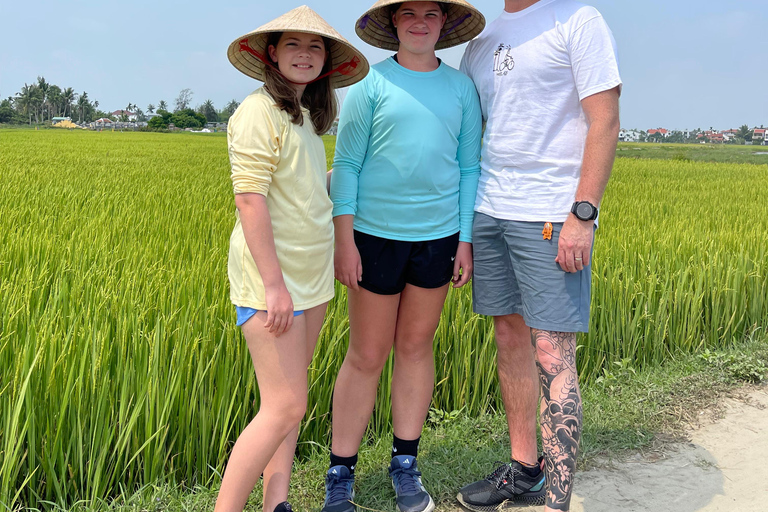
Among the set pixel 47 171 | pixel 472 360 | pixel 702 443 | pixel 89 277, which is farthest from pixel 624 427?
pixel 47 171

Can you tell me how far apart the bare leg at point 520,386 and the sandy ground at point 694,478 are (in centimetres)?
21

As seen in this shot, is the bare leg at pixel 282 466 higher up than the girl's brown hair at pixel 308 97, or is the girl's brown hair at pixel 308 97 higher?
the girl's brown hair at pixel 308 97

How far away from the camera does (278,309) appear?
57.7 inches

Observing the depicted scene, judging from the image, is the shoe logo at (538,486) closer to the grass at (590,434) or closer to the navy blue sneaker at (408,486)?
the grass at (590,434)

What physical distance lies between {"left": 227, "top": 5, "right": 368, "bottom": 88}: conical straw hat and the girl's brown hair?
0.03 metres

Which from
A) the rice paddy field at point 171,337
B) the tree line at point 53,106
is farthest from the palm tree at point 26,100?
the rice paddy field at point 171,337

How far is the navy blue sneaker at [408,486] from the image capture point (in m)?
1.91

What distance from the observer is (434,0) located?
1796 millimetres

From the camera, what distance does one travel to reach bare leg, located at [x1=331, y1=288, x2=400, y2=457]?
1.92m

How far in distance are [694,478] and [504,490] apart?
76cm

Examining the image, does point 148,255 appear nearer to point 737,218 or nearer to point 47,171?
point 737,218

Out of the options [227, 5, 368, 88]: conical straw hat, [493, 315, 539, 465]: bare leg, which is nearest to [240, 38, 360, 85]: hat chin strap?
[227, 5, 368, 88]: conical straw hat

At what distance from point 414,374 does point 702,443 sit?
4.47ft

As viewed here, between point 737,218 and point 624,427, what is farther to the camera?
point 737,218
